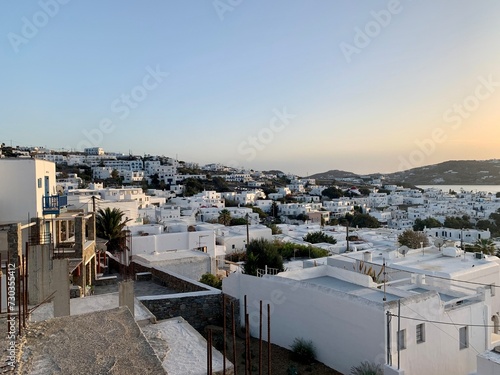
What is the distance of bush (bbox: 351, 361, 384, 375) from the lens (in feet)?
28.0

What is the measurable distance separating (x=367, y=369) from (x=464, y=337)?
376cm

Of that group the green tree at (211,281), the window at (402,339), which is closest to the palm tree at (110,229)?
the green tree at (211,281)

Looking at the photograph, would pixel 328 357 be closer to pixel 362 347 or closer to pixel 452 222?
pixel 362 347

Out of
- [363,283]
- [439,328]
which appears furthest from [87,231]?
[439,328]

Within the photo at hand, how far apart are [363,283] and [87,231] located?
9337mm

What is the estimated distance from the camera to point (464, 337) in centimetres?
1084

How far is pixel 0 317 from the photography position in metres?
4.59

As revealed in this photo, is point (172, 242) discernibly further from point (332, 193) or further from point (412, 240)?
point (332, 193)

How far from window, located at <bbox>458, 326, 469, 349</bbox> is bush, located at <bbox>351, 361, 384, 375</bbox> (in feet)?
11.3

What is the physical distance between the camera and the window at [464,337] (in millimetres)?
10734

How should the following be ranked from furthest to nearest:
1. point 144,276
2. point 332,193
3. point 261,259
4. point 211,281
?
1. point 332,193
2. point 261,259
3. point 211,281
4. point 144,276

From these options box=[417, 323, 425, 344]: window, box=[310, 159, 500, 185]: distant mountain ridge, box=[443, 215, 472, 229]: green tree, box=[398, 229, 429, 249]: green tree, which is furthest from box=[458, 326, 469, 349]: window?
box=[310, 159, 500, 185]: distant mountain ridge

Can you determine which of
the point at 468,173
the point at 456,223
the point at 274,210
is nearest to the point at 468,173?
the point at 468,173

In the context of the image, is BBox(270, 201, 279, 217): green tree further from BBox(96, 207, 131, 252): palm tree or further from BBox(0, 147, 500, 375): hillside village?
BBox(96, 207, 131, 252): palm tree
